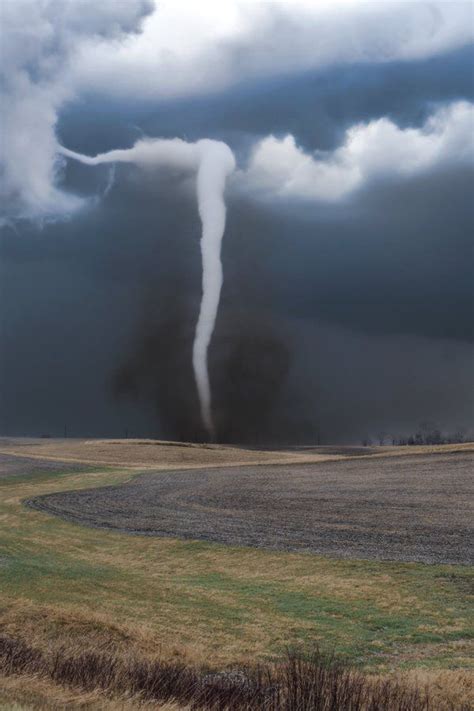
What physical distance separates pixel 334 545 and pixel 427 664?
14444mm

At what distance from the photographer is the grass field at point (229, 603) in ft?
58.6

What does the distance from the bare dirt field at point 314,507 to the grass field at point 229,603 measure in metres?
2.71

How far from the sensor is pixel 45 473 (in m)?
74.6

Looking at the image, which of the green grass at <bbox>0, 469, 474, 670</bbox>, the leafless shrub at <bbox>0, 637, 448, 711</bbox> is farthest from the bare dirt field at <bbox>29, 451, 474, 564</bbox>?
the leafless shrub at <bbox>0, 637, 448, 711</bbox>

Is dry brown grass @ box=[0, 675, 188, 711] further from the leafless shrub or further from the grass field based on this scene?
the grass field

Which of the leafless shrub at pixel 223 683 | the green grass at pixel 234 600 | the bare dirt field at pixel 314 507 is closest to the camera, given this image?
the leafless shrub at pixel 223 683

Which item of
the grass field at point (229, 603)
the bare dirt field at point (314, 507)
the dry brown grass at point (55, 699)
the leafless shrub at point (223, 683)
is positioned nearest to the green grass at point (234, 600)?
the grass field at point (229, 603)

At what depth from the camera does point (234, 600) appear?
76.4ft

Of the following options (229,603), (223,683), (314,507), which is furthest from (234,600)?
(314,507)

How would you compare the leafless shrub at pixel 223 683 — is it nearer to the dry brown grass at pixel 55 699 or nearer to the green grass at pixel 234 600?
the dry brown grass at pixel 55 699

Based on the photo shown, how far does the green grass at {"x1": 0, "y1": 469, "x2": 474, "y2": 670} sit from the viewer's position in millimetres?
18391

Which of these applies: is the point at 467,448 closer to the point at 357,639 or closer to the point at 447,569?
the point at 447,569

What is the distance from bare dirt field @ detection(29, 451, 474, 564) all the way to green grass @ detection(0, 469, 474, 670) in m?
2.89

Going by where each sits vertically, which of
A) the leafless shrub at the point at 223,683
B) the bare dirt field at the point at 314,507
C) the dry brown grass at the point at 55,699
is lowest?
the leafless shrub at the point at 223,683
